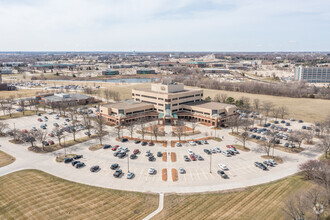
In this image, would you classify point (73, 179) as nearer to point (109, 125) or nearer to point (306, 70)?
point (109, 125)

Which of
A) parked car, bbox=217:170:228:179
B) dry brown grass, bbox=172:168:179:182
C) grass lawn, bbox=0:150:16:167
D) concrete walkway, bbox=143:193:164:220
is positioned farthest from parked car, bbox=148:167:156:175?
grass lawn, bbox=0:150:16:167

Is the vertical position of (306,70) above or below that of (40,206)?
above

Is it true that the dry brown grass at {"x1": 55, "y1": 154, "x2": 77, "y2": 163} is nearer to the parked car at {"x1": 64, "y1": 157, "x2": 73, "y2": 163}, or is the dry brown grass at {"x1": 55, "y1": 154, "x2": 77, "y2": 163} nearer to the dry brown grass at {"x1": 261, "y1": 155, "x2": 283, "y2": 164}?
the parked car at {"x1": 64, "y1": 157, "x2": 73, "y2": 163}

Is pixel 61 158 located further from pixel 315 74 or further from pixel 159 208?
pixel 315 74

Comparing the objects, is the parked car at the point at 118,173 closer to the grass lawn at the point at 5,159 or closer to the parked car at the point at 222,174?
the parked car at the point at 222,174

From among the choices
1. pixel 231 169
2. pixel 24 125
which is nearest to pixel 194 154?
pixel 231 169

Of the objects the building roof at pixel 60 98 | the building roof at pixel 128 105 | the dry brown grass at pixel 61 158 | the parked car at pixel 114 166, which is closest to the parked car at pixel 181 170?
the parked car at pixel 114 166

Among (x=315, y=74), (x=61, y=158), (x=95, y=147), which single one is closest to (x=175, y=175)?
(x=95, y=147)
